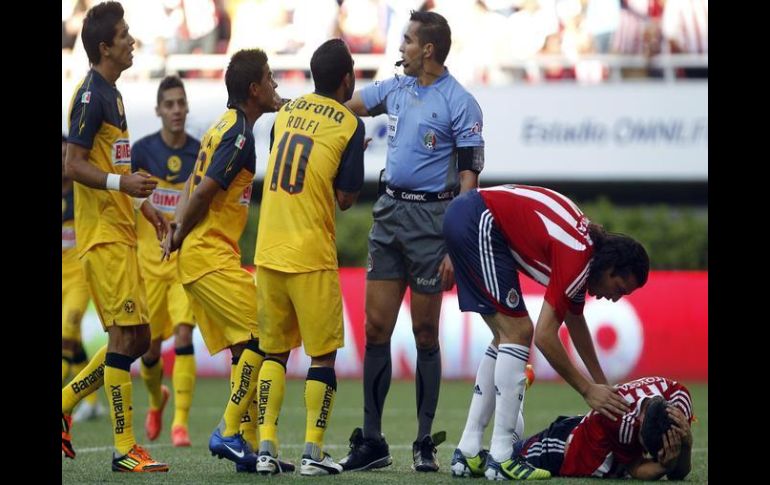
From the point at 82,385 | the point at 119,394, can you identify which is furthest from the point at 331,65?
the point at 82,385

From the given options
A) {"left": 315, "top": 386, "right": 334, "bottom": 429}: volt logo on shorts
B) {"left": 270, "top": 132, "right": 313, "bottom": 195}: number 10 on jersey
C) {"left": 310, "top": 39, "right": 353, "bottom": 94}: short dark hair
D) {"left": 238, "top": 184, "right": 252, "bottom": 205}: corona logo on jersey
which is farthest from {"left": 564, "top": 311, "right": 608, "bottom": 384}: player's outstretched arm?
{"left": 238, "top": 184, "right": 252, "bottom": 205}: corona logo on jersey

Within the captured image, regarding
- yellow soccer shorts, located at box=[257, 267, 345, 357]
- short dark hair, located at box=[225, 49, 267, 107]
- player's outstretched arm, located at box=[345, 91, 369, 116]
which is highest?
short dark hair, located at box=[225, 49, 267, 107]

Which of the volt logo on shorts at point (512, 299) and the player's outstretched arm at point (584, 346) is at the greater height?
the volt logo on shorts at point (512, 299)

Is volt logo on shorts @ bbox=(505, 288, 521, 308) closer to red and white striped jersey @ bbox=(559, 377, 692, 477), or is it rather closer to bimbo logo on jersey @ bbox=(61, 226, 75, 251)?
red and white striped jersey @ bbox=(559, 377, 692, 477)

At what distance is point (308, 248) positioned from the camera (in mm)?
6477

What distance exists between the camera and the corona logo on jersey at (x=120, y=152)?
6.89 m

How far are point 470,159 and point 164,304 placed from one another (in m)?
3.48

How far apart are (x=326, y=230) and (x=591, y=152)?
1370 cm

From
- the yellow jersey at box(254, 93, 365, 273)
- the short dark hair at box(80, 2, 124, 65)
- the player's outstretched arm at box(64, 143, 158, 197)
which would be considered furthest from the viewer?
the short dark hair at box(80, 2, 124, 65)

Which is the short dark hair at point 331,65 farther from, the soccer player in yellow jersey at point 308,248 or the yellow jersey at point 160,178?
the yellow jersey at point 160,178

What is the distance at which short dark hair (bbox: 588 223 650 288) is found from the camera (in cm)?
623

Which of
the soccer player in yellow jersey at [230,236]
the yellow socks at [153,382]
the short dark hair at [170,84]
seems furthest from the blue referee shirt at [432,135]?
the yellow socks at [153,382]

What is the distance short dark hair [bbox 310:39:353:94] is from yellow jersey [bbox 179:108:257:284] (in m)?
0.49

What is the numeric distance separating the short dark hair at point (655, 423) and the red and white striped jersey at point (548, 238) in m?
0.62
